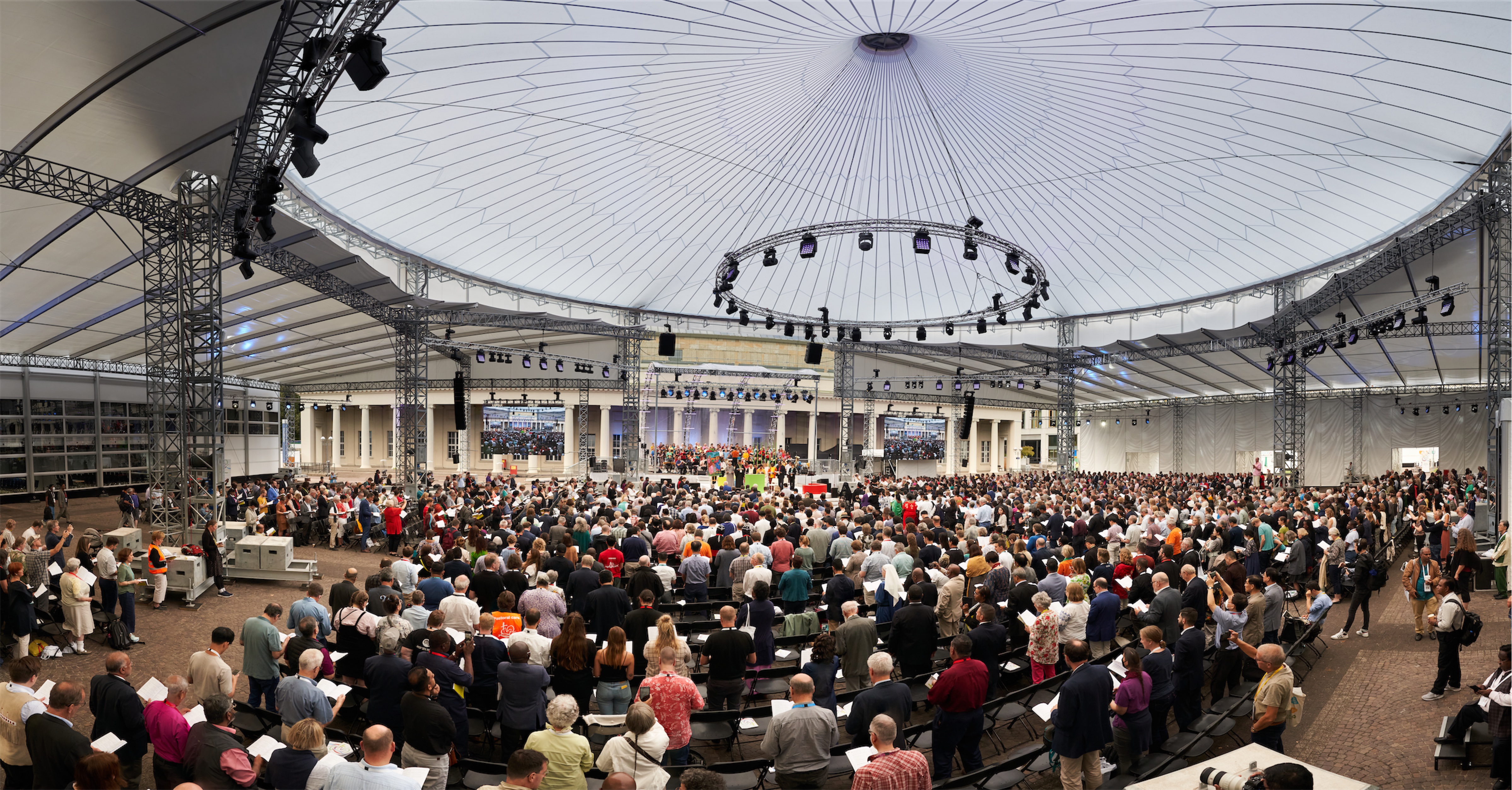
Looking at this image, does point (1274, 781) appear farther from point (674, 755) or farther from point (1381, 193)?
point (1381, 193)

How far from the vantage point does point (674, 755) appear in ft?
18.8

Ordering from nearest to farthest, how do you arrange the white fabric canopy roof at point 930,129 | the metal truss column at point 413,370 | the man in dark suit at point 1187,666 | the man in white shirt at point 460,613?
the man in dark suit at point 1187,666 < the man in white shirt at point 460,613 < the white fabric canopy roof at point 930,129 < the metal truss column at point 413,370

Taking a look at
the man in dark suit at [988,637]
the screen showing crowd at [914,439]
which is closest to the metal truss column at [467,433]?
the screen showing crowd at [914,439]

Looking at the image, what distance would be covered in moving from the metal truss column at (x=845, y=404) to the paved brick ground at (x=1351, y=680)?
22078 millimetres

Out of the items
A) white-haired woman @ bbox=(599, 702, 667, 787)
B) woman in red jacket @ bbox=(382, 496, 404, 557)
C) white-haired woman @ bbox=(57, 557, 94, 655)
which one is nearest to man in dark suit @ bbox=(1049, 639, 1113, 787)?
white-haired woman @ bbox=(599, 702, 667, 787)

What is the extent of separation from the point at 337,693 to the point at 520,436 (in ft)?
118

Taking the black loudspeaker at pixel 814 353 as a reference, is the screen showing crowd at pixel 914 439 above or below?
below

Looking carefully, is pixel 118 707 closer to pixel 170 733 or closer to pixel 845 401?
pixel 170 733

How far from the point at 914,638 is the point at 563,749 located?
163 inches

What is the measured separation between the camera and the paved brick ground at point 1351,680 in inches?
262

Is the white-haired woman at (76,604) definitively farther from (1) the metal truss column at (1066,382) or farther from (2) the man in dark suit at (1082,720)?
(1) the metal truss column at (1066,382)

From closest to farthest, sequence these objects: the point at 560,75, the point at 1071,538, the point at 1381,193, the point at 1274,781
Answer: the point at 1274,781
the point at 1071,538
the point at 560,75
the point at 1381,193

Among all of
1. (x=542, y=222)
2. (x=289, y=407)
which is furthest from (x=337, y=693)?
(x=289, y=407)

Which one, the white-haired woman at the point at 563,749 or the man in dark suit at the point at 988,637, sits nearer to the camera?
the white-haired woman at the point at 563,749
